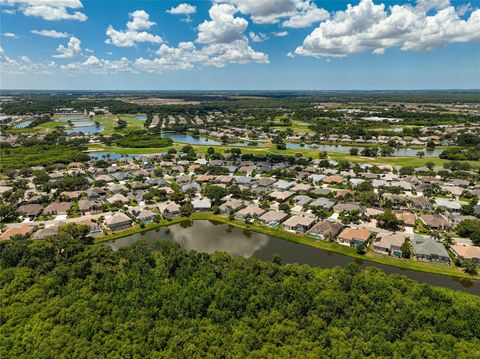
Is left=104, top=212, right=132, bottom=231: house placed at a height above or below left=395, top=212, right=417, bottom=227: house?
below

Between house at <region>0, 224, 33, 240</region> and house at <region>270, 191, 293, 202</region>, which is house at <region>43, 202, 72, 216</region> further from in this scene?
house at <region>270, 191, 293, 202</region>

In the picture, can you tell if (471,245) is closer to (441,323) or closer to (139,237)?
(441,323)

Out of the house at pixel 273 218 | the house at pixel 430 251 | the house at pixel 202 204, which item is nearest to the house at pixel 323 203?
the house at pixel 273 218

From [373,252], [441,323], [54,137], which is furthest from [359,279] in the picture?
[54,137]

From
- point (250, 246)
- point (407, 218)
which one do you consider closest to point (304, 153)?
point (407, 218)

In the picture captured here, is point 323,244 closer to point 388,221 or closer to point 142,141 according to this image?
point 388,221

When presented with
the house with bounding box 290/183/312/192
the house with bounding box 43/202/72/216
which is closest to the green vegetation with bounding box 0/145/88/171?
the house with bounding box 43/202/72/216
